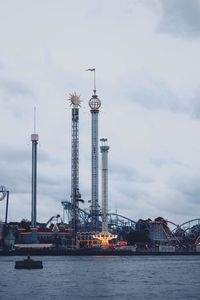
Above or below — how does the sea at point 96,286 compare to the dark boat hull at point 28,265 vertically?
below

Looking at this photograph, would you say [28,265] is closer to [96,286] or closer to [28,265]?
[28,265]

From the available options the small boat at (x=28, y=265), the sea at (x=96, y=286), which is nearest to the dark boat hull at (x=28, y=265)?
the small boat at (x=28, y=265)

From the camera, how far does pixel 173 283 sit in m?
123

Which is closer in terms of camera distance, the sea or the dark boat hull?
the sea

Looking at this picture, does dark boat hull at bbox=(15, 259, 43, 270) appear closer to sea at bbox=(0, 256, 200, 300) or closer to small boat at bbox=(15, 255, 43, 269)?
small boat at bbox=(15, 255, 43, 269)

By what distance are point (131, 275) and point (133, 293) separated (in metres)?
43.5

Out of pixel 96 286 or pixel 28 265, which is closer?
pixel 96 286

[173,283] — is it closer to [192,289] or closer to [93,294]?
[192,289]

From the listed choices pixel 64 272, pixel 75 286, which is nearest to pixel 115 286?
pixel 75 286

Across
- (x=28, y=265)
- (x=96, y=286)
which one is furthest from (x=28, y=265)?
(x=96, y=286)

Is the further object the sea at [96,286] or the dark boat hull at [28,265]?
the dark boat hull at [28,265]

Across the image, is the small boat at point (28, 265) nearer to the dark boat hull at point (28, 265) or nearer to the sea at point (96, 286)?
the dark boat hull at point (28, 265)

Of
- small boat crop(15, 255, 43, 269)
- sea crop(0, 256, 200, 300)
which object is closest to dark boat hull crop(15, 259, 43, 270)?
small boat crop(15, 255, 43, 269)

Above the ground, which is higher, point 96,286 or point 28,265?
point 28,265
